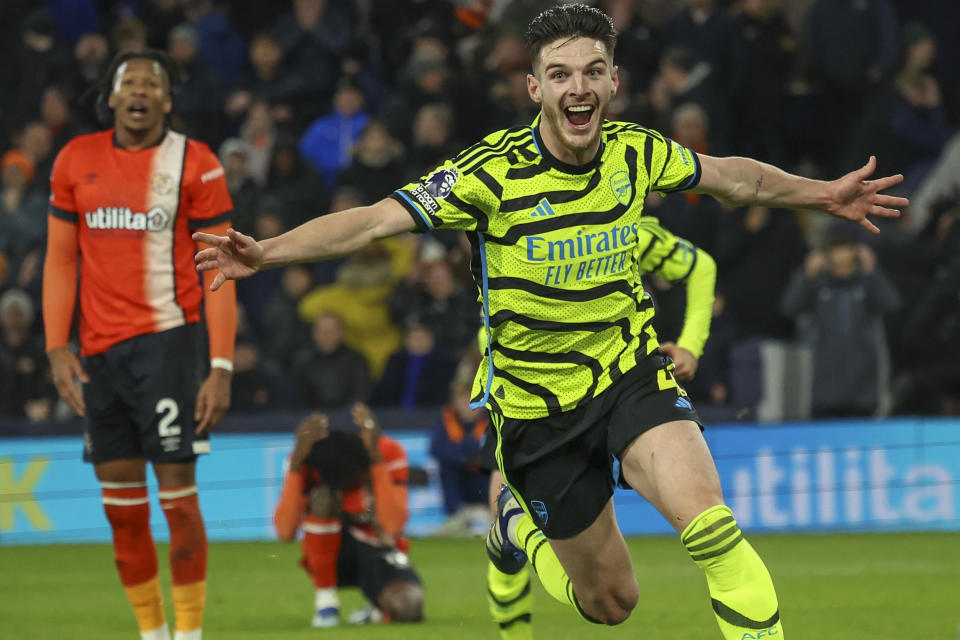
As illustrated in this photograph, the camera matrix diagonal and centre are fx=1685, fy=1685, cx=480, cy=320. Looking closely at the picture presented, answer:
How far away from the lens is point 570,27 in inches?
233

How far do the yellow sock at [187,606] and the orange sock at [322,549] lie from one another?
1987mm

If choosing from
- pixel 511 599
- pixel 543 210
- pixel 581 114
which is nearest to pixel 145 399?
pixel 511 599

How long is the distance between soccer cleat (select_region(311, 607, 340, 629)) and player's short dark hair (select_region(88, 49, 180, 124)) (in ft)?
10.5

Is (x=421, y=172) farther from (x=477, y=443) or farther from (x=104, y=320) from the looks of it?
(x=104, y=320)

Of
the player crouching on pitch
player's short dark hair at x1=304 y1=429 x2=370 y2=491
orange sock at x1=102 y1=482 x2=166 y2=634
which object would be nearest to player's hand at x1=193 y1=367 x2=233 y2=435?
orange sock at x1=102 y1=482 x2=166 y2=634

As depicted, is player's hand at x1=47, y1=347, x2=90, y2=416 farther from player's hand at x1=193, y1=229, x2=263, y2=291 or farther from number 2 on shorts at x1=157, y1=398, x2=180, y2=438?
player's hand at x1=193, y1=229, x2=263, y2=291

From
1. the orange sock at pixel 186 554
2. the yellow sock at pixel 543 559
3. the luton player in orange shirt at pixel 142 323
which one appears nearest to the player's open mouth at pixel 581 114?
the yellow sock at pixel 543 559

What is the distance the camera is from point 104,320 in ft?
24.7

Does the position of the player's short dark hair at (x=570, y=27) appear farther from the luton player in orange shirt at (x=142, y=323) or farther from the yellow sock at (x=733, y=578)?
the luton player in orange shirt at (x=142, y=323)

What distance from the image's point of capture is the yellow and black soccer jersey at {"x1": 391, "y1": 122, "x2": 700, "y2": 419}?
5.80m

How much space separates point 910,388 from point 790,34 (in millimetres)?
3872

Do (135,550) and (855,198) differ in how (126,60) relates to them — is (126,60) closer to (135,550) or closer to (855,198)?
(135,550)

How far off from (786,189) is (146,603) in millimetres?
3491

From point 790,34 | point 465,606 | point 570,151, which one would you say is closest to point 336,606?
point 465,606
